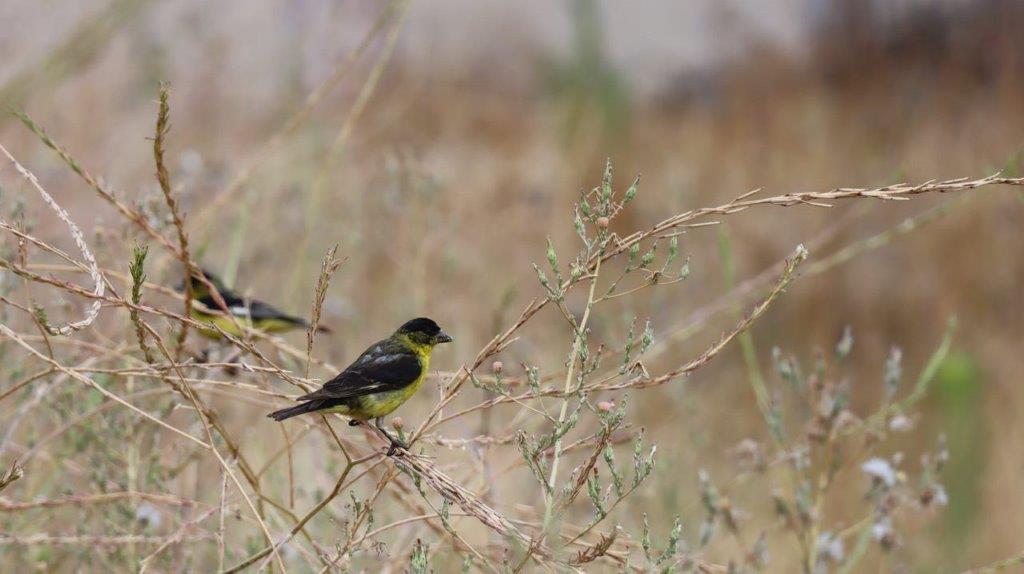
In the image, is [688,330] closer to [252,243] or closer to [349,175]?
[252,243]

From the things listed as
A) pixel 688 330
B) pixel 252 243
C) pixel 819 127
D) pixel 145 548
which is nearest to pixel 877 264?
pixel 819 127

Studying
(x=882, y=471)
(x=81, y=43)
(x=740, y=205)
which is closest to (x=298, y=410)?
(x=81, y=43)

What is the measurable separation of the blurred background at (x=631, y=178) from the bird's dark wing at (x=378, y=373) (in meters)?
0.68

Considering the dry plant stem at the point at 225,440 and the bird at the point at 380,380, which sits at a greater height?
the bird at the point at 380,380

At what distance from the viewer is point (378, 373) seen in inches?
110

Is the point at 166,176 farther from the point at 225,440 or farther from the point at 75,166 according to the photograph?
the point at 225,440

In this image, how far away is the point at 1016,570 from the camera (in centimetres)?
555

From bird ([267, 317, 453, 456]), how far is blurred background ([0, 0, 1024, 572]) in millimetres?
661

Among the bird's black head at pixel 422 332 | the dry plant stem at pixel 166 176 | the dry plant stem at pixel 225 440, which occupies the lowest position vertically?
the dry plant stem at pixel 225 440

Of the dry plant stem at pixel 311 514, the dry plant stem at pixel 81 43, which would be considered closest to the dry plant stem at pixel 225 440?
the dry plant stem at pixel 311 514

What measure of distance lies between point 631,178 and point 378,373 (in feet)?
24.2

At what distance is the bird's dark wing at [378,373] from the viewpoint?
257 cm

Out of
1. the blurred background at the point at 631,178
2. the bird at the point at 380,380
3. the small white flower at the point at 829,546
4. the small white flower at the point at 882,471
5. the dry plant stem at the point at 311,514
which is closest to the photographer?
the dry plant stem at the point at 311,514

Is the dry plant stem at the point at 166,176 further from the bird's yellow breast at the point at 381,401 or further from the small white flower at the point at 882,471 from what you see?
the small white flower at the point at 882,471
